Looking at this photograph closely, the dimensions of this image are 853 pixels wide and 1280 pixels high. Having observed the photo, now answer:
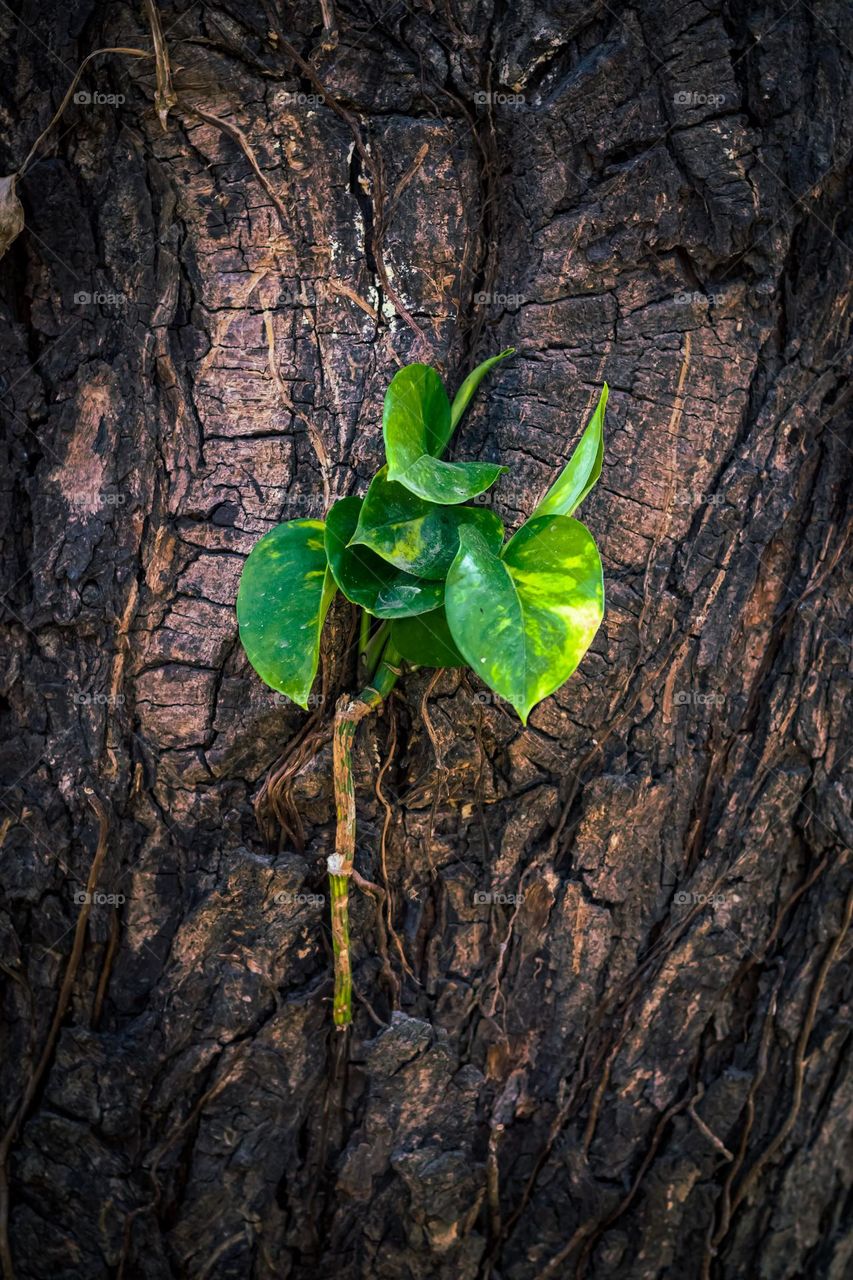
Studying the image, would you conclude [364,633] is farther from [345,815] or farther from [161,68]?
[161,68]

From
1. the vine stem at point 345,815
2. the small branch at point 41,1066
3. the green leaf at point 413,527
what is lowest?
the small branch at point 41,1066

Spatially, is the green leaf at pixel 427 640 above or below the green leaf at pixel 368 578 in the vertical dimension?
below

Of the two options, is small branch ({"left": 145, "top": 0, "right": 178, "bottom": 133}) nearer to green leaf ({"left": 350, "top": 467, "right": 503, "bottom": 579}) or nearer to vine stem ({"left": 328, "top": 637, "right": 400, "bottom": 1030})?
green leaf ({"left": 350, "top": 467, "right": 503, "bottom": 579})

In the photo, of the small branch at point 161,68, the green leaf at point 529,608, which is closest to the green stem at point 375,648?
the green leaf at point 529,608

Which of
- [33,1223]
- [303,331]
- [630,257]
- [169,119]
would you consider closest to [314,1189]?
[33,1223]

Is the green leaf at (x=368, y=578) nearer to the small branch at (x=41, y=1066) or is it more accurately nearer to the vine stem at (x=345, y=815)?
the vine stem at (x=345, y=815)

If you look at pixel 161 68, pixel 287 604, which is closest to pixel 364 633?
pixel 287 604

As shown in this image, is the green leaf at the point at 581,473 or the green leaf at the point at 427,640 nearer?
the green leaf at the point at 581,473

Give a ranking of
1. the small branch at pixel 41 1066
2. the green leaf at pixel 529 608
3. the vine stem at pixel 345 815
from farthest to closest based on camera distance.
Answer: the small branch at pixel 41 1066 → the vine stem at pixel 345 815 → the green leaf at pixel 529 608
